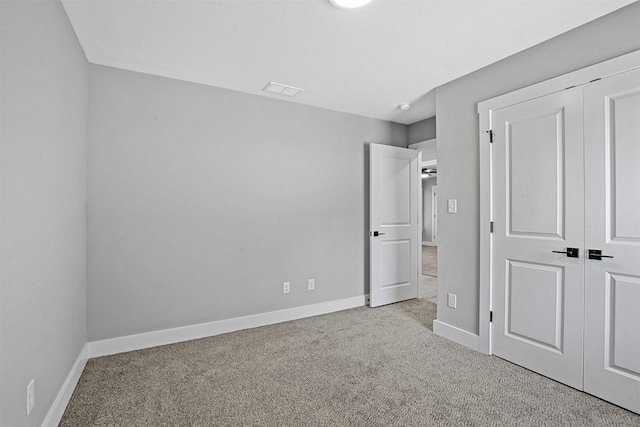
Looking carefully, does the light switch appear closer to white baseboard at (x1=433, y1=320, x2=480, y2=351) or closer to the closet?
the closet

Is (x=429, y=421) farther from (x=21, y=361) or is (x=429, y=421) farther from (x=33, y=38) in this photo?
(x=33, y=38)

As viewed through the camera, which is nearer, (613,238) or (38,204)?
(38,204)

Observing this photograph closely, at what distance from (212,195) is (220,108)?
2.92 feet

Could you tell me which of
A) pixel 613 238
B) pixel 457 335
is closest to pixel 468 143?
pixel 613 238

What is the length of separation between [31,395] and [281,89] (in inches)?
115

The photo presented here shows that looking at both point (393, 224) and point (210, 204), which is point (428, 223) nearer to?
point (393, 224)

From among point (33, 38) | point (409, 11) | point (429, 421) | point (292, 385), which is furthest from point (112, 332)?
point (409, 11)

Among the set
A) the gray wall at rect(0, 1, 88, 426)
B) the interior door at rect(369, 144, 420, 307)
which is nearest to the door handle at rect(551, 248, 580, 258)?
the interior door at rect(369, 144, 420, 307)

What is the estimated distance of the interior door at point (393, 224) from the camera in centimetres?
396

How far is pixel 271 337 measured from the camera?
3033 mm

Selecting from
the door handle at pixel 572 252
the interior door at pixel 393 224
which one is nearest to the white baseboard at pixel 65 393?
the interior door at pixel 393 224

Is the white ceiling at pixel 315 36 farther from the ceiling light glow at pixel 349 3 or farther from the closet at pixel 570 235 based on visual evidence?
the closet at pixel 570 235

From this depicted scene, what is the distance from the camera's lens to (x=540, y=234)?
2.36 meters

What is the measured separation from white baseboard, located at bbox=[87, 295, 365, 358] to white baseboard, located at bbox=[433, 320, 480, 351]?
1164 millimetres
